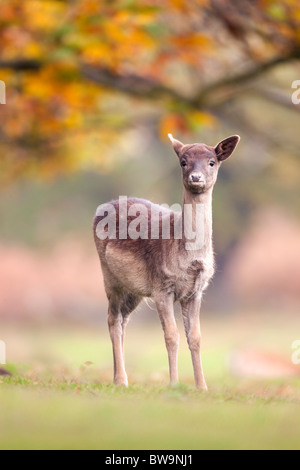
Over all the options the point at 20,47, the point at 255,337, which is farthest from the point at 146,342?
the point at 20,47

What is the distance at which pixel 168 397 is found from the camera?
793 centimetres

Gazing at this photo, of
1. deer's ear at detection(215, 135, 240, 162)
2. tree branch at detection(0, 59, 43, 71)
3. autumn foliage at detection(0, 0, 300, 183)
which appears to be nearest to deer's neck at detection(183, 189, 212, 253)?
deer's ear at detection(215, 135, 240, 162)

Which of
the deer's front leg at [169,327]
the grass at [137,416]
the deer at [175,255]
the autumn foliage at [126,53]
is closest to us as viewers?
the grass at [137,416]

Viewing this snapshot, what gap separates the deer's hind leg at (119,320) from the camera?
869 cm

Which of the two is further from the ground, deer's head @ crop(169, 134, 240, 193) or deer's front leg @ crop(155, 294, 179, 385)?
deer's head @ crop(169, 134, 240, 193)

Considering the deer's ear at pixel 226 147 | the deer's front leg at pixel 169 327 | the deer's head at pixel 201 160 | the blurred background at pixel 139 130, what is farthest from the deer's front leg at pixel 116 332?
the deer's ear at pixel 226 147

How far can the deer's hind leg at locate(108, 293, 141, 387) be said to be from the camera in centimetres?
869

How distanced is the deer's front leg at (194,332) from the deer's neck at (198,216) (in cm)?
51

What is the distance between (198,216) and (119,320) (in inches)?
62.0

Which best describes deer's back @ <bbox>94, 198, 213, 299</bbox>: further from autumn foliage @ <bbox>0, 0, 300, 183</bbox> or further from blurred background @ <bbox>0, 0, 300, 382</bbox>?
autumn foliage @ <bbox>0, 0, 300, 183</bbox>

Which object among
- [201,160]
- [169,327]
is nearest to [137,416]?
[169,327]

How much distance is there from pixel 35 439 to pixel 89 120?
13154mm

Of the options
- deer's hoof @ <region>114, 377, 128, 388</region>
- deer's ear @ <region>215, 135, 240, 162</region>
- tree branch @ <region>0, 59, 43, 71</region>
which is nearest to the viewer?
deer's ear @ <region>215, 135, 240, 162</region>

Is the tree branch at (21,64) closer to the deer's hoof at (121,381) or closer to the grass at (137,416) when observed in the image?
the grass at (137,416)
